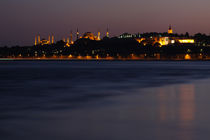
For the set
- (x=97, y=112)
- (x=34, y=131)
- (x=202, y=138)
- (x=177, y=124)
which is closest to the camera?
(x=202, y=138)

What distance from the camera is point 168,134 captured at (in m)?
11.5

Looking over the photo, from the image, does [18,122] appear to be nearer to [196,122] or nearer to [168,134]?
[168,134]

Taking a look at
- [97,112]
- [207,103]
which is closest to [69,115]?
[97,112]

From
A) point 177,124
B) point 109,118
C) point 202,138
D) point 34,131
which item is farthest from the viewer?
point 109,118

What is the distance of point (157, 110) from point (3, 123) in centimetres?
668

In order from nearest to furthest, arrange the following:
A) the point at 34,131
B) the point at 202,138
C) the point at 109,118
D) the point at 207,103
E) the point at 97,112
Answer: the point at 202,138, the point at 34,131, the point at 109,118, the point at 97,112, the point at 207,103

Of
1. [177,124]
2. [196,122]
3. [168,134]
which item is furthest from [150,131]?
[196,122]

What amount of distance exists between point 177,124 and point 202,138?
6.98 ft

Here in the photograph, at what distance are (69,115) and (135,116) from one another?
257cm

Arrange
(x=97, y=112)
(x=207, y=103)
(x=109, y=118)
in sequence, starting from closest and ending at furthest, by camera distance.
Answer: (x=109, y=118), (x=97, y=112), (x=207, y=103)

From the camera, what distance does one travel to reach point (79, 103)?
63.1 ft

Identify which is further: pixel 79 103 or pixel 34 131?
pixel 79 103

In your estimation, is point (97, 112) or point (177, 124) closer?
point (177, 124)

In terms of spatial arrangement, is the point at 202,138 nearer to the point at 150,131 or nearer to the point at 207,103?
the point at 150,131
